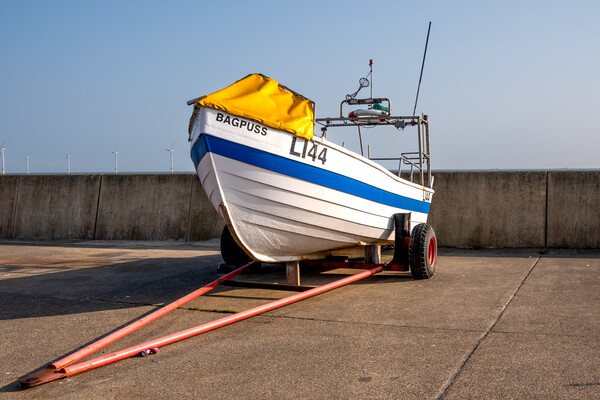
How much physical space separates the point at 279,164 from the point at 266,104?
1.81 feet

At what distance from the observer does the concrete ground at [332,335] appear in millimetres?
3123

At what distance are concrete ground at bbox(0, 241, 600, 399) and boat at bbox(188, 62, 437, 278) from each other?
595mm

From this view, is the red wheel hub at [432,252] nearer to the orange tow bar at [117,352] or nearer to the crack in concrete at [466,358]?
the crack in concrete at [466,358]

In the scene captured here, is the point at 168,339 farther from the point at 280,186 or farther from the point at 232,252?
the point at 232,252

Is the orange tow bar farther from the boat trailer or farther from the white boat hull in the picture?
the white boat hull

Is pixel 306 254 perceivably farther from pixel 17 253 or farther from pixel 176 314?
pixel 17 253

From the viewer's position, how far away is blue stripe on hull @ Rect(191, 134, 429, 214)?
492cm

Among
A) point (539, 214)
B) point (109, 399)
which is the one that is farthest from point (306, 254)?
point (539, 214)

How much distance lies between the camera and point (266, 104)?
5188 millimetres

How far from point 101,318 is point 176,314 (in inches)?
24.2

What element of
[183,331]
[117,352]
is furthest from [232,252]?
[117,352]

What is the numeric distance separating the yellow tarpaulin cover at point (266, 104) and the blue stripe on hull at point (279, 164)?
262 mm

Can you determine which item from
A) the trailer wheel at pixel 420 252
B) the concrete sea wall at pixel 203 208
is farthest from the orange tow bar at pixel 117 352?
the concrete sea wall at pixel 203 208

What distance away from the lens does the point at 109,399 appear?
302 centimetres
